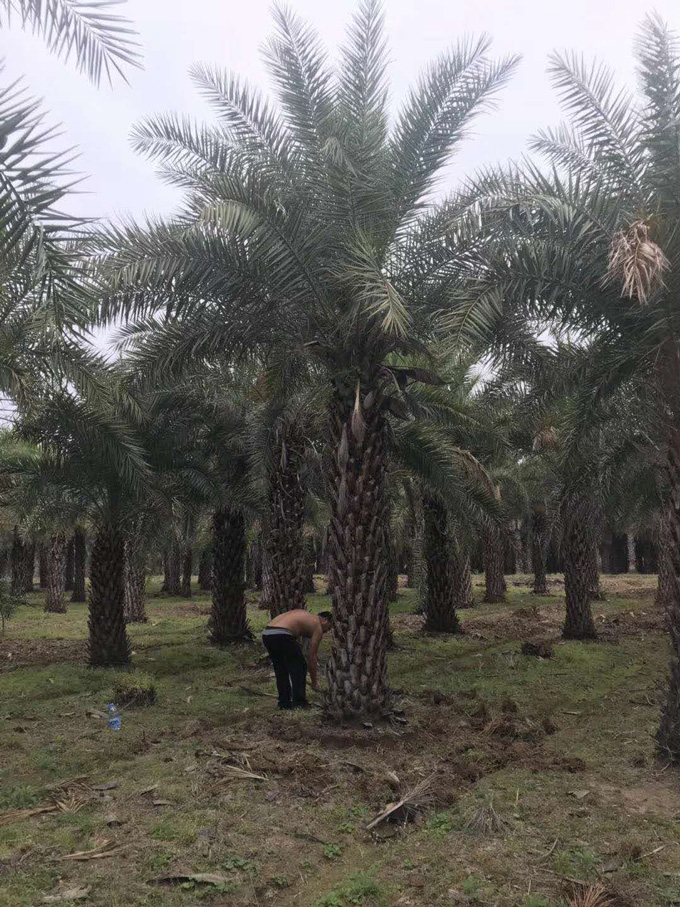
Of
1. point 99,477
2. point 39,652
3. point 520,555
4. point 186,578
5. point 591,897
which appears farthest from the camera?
point 520,555

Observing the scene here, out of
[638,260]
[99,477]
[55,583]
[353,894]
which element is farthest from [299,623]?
[55,583]

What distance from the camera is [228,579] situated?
15969 mm

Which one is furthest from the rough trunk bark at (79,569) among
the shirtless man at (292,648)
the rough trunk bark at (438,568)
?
the shirtless man at (292,648)

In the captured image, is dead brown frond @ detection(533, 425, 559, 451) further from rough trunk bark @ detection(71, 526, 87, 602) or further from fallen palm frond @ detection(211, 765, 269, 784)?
rough trunk bark @ detection(71, 526, 87, 602)

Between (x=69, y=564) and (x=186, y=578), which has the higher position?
(x=69, y=564)

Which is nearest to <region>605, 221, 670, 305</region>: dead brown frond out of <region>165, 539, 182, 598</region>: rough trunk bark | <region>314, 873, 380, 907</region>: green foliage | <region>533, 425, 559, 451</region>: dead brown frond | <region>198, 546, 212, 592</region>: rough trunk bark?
<region>314, 873, 380, 907</region>: green foliage

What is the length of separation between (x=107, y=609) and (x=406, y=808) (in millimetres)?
8769

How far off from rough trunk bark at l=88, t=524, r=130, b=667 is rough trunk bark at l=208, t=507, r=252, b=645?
268 cm

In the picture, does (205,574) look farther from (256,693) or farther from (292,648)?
(292,648)

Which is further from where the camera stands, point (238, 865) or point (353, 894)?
point (238, 865)

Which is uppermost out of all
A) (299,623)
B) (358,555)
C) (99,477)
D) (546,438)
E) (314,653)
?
(546,438)

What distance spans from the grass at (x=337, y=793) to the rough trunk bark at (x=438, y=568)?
5.63 m

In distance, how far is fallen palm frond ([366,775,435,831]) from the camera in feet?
18.7

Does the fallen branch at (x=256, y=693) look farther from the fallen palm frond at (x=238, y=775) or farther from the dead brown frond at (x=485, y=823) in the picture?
the dead brown frond at (x=485, y=823)
